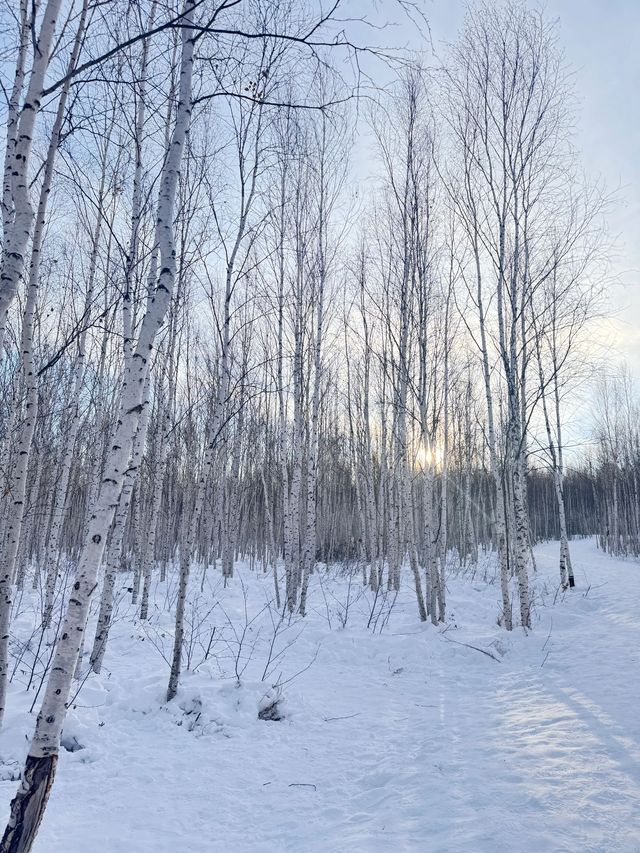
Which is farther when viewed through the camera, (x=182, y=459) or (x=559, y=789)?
(x=182, y=459)

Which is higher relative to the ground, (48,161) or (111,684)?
(48,161)

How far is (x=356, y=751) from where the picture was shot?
3990 millimetres

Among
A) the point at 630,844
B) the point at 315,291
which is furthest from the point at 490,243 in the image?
the point at 630,844

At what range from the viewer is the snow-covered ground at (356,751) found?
2.73m

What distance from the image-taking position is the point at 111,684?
16.8 feet

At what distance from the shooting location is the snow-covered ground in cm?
273

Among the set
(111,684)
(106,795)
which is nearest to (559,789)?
(106,795)

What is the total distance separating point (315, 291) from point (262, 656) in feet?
22.3

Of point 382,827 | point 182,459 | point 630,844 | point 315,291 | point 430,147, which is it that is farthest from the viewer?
point 182,459

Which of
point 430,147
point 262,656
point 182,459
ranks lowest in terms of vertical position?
point 262,656

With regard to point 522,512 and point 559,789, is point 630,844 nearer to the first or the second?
point 559,789

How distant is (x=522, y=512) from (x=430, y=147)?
266 inches

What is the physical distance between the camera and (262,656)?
675 centimetres

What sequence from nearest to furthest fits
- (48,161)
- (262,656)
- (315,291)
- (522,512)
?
1. (48,161)
2. (262,656)
3. (522,512)
4. (315,291)
